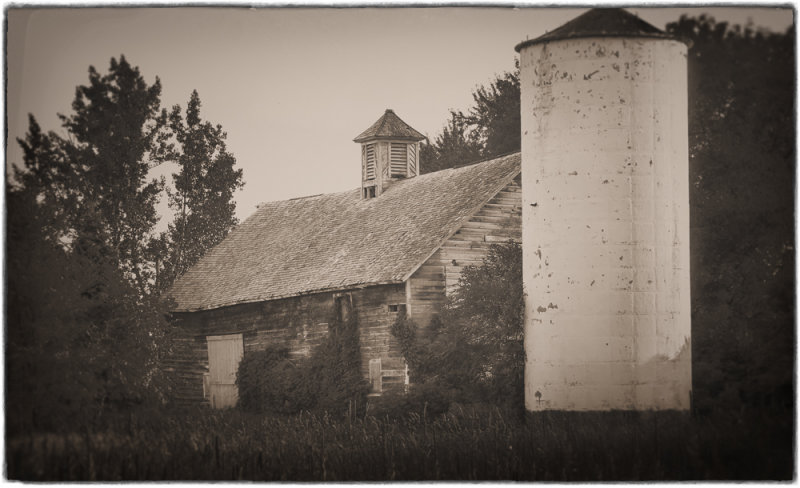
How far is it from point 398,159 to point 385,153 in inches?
15.1

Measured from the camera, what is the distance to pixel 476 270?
2341cm

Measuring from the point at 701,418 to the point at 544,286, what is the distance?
290cm

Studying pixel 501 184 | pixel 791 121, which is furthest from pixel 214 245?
pixel 791 121

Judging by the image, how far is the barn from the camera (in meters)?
24.3

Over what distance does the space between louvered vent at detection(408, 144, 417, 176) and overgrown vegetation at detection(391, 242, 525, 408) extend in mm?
7351

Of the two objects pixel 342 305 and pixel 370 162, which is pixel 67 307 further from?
pixel 370 162

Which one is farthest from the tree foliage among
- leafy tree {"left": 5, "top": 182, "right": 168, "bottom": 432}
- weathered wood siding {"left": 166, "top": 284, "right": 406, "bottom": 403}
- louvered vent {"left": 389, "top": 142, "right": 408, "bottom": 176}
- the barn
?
louvered vent {"left": 389, "top": 142, "right": 408, "bottom": 176}

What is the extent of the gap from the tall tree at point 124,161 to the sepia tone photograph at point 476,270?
251 centimetres

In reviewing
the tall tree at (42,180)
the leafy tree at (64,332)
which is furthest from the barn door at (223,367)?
the tall tree at (42,180)

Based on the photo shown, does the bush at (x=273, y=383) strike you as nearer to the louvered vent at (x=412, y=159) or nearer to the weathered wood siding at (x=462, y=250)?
the weathered wood siding at (x=462, y=250)

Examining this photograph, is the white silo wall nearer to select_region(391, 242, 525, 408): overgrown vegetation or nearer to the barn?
select_region(391, 242, 525, 408): overgrown vegetation

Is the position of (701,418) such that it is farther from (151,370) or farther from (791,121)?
(151,370)

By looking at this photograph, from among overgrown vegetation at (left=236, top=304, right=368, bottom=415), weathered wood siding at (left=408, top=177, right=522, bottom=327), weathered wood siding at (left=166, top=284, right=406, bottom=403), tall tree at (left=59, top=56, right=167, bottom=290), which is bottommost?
overgrown vegetation at (left=236, top=304, right=368, bottom=415)

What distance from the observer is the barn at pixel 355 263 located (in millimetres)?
24312
